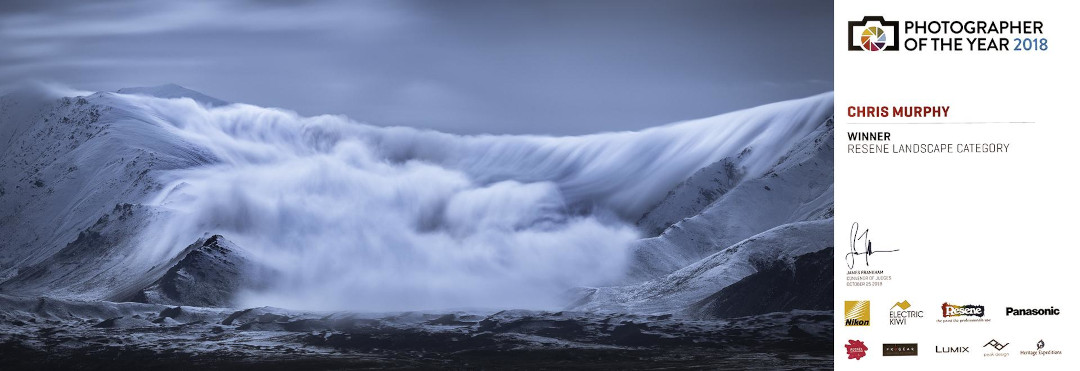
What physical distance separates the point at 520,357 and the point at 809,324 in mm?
16929

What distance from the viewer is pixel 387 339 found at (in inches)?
2564
